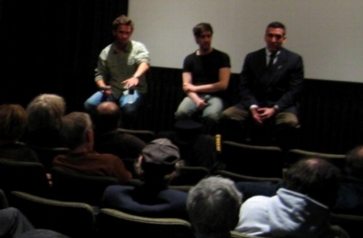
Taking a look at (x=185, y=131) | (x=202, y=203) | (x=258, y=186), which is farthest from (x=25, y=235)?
(x=185, y=131)

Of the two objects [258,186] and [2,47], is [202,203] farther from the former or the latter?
[2,47]

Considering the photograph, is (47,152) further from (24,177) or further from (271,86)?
(271,86)

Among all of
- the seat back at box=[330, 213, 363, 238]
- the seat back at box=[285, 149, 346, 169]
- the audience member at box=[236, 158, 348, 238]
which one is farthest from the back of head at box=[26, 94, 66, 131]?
the seat back at box=[330, 213, 363, 238]

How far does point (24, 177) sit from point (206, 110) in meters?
2.33

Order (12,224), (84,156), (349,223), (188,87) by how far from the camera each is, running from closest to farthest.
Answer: (12,224) < (349,223) < (84,156) < (188,87)

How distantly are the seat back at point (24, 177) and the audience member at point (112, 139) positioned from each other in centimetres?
73

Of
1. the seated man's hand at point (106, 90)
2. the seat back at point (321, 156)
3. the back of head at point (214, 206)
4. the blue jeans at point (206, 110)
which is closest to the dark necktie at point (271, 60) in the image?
the blue jeans at point (206, 110)

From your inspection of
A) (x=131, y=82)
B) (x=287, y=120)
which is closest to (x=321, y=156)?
(x=287, y=120)

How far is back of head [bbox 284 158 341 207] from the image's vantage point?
2660mm

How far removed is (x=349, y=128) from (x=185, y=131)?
224 centimetres

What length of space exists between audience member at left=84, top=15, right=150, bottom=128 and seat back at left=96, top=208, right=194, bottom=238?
2.87 metres

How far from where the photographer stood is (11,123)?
3660mm

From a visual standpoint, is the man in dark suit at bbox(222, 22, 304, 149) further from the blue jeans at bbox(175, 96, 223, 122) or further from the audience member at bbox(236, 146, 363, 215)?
the audience member at bbox(236, 146, 363, 215)

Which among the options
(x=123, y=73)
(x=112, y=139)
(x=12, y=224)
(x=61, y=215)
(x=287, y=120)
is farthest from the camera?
(x=123, y=73)
